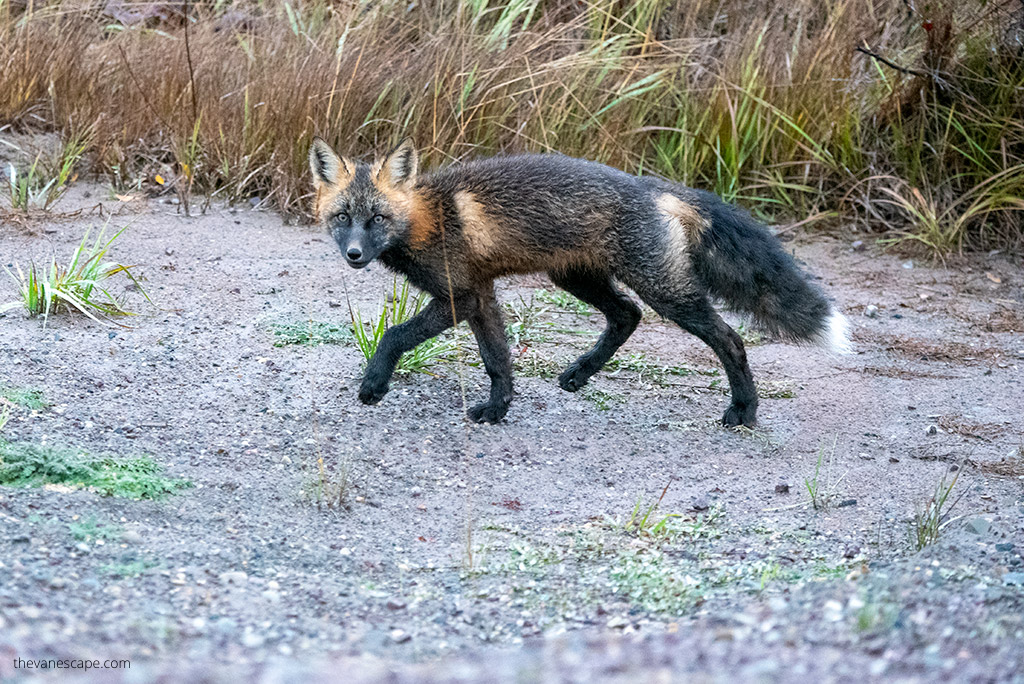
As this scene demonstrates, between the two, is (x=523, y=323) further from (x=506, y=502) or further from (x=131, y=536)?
(x=131, y=536)

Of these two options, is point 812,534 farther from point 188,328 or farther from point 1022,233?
point 1022,233

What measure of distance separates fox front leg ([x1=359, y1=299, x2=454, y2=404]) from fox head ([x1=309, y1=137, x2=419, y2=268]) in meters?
0.36

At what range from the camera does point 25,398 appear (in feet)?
14.9

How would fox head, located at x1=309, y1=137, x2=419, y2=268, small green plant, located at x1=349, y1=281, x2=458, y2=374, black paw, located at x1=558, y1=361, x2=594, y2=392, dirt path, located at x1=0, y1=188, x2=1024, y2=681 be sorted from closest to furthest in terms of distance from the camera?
dirt path, located at x1=0, y1=188, x2=1024, y2=681
fox head, located at x1=309, y1=137, x2=419, y2=268
small green plant, located at x1=349, y1=281, x2=458, y2=374
black paw, located at x1=558, y1=361, x2=594, y2=392

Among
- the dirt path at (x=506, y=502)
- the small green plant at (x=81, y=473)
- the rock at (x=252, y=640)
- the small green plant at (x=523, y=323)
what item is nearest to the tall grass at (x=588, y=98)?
the dirt path at (x=506, y=502)

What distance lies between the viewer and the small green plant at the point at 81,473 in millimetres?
3803

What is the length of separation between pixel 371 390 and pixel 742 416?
1855mm

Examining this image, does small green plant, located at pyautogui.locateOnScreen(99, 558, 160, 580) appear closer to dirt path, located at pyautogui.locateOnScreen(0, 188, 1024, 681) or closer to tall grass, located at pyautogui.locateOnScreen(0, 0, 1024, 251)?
dirt path, located at pyautogui.locateOnScreen(0, 188, 1024, 681)

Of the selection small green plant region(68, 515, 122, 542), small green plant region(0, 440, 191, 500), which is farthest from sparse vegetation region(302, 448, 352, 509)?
small green plant region(68, 515, 122, 542)

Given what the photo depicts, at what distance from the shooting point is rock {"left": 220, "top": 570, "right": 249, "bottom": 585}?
3.23 metres

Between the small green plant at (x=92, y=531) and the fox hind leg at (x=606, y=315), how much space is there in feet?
8.78

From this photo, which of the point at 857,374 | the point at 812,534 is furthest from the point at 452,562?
the point at 857,374

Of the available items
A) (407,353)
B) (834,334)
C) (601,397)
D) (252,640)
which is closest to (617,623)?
(252,640)

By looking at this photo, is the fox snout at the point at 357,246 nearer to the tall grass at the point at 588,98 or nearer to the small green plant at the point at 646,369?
the small green plant at the point at 646,369
